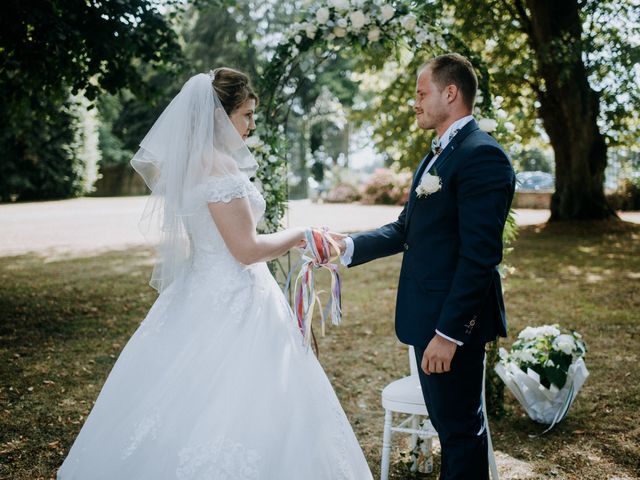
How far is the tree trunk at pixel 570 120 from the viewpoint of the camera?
12742 millimetres

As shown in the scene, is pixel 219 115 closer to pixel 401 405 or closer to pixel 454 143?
pixel 454 143

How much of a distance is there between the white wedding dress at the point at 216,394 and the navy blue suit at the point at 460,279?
56cm

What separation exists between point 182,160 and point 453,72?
1408 millimetres

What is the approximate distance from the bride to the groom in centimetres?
58

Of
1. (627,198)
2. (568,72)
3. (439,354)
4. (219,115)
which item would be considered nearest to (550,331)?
(439,354)

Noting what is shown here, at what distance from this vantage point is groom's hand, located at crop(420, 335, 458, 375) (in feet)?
7.94

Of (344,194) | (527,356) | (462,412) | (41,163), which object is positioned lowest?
(344,194)

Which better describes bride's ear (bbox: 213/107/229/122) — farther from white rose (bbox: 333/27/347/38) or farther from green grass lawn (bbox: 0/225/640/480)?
green grass lawn (bbox: 0/225/640/480)

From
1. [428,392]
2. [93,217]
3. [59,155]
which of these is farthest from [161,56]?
[59,155]

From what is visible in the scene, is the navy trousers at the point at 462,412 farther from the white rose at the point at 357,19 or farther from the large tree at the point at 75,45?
the large tree at the point at 75,45

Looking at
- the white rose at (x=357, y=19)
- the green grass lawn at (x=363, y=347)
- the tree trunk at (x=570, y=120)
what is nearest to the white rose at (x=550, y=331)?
the green grass lawn at (x=363, y=347)

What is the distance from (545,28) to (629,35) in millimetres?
1929

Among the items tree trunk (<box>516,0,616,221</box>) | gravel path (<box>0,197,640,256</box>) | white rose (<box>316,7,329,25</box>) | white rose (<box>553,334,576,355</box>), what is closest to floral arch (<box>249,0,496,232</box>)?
white rose (<box>316,7,329,25</box>)

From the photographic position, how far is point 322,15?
14.7ft
